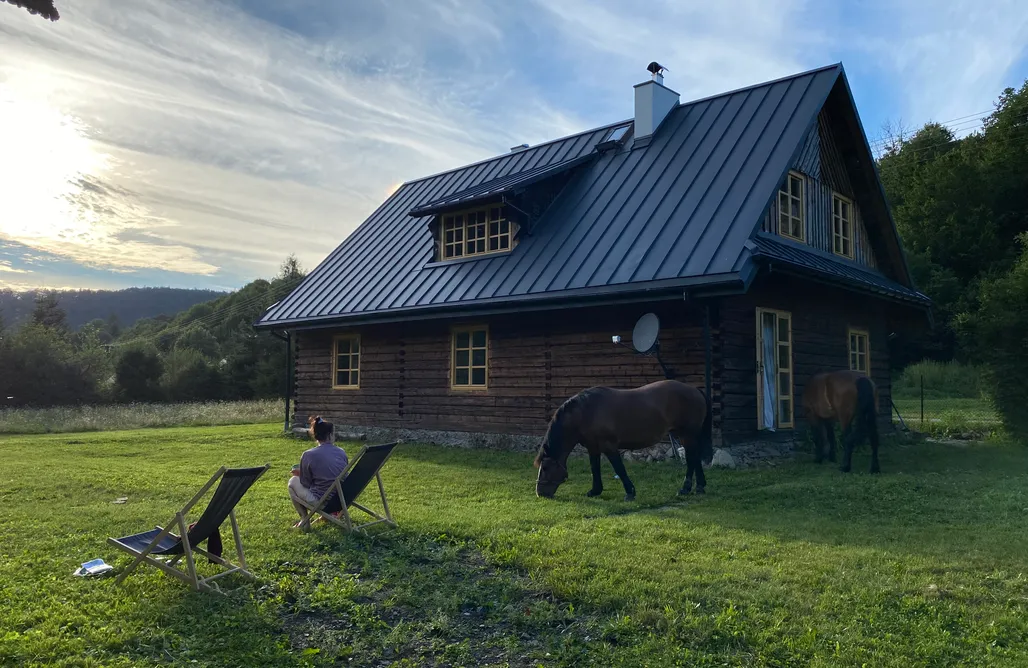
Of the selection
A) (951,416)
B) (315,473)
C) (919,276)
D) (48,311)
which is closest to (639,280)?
(315,473)

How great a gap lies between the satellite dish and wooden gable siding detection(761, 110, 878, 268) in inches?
126

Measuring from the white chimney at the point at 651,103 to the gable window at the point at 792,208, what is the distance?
3357mm

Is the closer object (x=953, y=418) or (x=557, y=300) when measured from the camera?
(x=557, y=300)

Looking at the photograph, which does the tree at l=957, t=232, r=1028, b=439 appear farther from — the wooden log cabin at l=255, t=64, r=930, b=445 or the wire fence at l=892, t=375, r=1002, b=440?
the wooden log cabin at l=255, t=64, r=930, b=445

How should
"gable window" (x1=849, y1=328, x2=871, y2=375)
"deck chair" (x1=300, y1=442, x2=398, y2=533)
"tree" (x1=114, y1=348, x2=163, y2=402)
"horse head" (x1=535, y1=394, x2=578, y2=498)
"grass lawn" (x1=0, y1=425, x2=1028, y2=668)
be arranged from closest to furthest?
"grass lawn" (x1=0, y1=425, x2=1028, y2=668), "deck chair" (x1=300, y1=442, x2=398, y2=533), "horse head" (x1=535, y1=394, x2=578, y2=498), "gable window" (x1=849, y1=328, x2=871, y2=375), "tree" (x1=114, y1=348, x2=163, y2=402)

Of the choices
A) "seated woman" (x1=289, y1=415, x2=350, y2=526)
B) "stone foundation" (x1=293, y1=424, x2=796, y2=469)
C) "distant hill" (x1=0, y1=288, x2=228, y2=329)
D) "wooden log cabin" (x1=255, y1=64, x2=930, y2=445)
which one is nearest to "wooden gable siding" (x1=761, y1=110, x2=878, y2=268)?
"wooden log cabin" (x1=255, y1=64, x2=930, y2=445)

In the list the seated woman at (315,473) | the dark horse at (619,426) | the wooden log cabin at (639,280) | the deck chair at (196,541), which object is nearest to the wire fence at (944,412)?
the wooden log cabin at (639,280)

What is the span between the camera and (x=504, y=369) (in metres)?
15.2

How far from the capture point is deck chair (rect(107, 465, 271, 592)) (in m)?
5.41

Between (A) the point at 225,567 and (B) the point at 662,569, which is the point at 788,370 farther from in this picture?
(A) the point at 225,567

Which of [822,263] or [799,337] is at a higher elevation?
[822,263]

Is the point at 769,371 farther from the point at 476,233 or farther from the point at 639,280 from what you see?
the point at 476,233

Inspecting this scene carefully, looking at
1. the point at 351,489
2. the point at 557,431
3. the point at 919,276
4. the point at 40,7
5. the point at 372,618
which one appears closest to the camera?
the point at 40,7

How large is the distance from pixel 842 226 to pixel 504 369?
8.08 meters
